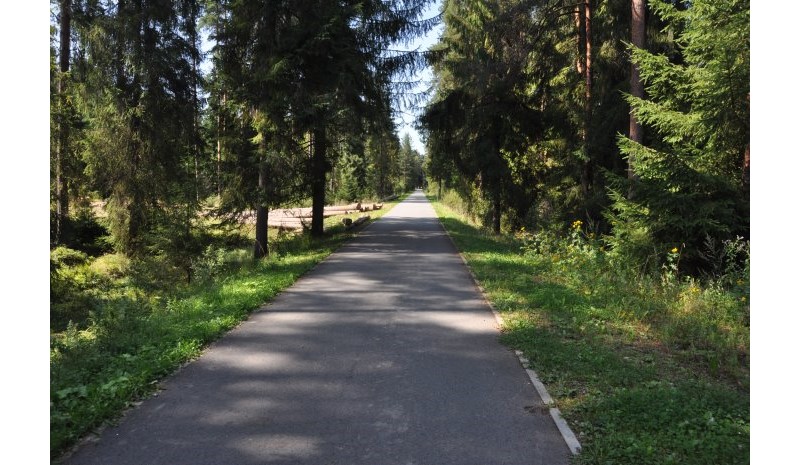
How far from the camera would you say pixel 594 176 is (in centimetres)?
1598

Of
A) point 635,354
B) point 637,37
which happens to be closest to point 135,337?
point 635,354

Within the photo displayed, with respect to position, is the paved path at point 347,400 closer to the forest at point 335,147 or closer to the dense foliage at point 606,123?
the forest at point 335,147

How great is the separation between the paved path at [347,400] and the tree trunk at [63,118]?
12.1 meters

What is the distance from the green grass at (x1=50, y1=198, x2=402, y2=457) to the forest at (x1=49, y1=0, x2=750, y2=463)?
3 cm

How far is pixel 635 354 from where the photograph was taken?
5.62 meters

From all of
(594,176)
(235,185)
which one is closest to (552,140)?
(594,176)

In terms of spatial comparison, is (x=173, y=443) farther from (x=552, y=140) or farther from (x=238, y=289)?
(x=552, y=140)

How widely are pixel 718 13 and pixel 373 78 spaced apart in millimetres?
10402

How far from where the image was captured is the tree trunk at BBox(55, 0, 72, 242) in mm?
15484

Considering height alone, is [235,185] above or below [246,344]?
above

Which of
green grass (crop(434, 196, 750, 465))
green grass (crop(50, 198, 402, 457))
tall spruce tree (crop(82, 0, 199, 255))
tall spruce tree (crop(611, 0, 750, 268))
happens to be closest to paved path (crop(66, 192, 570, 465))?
green grass (crop(50, 198, 402, 457))

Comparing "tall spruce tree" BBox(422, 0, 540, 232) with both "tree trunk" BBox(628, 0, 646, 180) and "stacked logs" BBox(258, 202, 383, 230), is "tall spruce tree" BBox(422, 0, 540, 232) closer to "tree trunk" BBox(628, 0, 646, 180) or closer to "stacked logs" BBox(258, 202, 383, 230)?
"tree trunk" BBox(628, 0, 646, 180)

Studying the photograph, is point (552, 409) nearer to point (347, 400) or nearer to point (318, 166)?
point (347, 400)

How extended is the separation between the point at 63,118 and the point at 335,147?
848 centimetres
